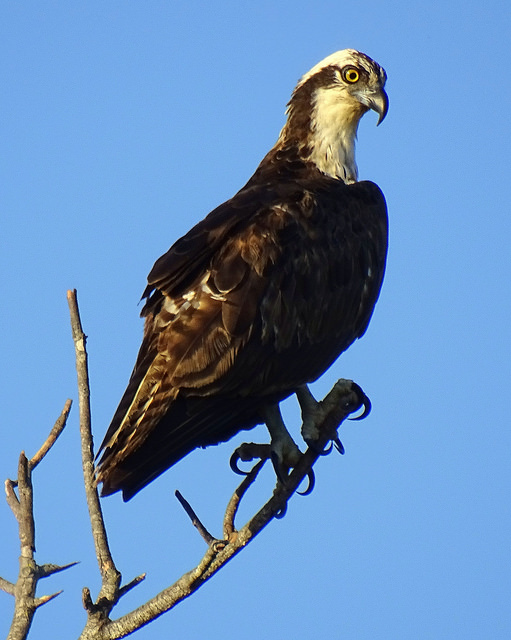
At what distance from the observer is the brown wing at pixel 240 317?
16.8ft

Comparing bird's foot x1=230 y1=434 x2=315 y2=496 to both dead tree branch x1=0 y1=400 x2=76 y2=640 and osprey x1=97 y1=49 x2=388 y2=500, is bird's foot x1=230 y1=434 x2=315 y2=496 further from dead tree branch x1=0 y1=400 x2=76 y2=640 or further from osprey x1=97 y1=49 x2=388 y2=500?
dead tree branch x1=0 y1=400 x2=76 y2=640

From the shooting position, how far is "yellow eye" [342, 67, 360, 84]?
710cm

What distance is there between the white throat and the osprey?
7.8 inches

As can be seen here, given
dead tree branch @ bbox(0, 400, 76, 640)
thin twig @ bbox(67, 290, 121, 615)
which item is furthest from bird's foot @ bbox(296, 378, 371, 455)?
dead tree branch @ bbox(0, 400, 76, 640)

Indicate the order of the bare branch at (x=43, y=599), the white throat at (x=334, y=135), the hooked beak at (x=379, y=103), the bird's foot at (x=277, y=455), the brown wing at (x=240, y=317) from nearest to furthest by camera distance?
the bare branch at (x=43, y=599)
the brown wing at (x=240, y=317)
the bird's foot at (x=277, y=455)
the white throat at (x=334, y=135)
the hooked beak at (x=379, y=103)

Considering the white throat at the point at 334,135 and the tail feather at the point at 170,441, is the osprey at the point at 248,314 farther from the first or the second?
the white throat at the point at 334,135

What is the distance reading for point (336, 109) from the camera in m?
7.08

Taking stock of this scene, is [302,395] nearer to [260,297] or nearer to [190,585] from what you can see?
[260,297]

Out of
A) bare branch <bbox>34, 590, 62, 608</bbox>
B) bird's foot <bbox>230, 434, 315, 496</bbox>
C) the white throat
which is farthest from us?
the white throat

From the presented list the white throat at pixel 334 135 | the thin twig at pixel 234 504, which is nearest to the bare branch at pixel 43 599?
the thin twig at pixel 234 504

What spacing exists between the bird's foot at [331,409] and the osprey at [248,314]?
18 cm

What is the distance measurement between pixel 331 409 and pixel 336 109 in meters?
2.62

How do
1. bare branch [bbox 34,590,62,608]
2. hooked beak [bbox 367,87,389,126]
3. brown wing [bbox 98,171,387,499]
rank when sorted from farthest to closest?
hooked beak [bbox 367,87,389,126] < brown wing [bbox 98,171,387,499] < bare branch [bbox 34,590,62,608]

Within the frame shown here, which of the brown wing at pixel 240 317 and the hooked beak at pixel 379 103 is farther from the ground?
the hooked beak at pixel 379 103
